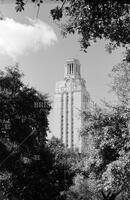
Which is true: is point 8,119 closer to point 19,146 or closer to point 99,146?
point 19,146

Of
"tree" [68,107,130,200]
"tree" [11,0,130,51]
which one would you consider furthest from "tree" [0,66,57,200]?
"tree" [11,0,130,51]

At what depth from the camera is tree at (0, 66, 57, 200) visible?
30.9 meters

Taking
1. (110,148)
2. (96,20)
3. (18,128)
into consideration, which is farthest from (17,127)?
(96,20)

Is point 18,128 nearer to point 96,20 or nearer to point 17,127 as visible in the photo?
point 17,127

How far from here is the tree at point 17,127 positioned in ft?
101

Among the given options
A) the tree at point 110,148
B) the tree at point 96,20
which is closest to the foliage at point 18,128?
the tree at point 110,148

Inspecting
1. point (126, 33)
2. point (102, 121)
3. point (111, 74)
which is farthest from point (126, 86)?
point (126, 33)

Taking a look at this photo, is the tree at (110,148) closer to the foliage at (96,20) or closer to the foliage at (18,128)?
the foliage at (18,128)

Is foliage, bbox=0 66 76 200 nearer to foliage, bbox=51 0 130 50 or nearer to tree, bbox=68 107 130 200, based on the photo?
tree, bbox=68 107 130 200

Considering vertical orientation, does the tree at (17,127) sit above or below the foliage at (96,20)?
above

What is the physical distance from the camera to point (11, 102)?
31609 mm

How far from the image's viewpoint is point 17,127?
31.2 m

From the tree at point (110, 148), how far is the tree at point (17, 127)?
704cm

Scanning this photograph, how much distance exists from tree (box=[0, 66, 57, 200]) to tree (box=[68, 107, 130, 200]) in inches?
A: 277
